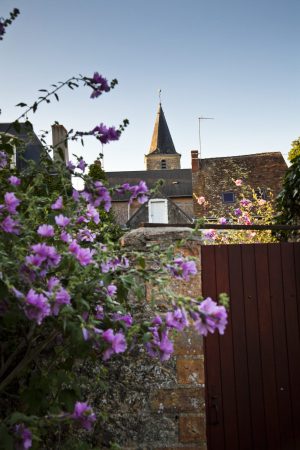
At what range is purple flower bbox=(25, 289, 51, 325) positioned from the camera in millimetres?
1425

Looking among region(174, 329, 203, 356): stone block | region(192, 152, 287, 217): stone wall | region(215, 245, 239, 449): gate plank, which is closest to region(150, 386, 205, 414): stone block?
region(174, 329, 203, 356): stone block

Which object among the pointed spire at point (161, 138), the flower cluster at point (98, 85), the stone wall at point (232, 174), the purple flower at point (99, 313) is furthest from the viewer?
the pointed spire at point (161, 138)

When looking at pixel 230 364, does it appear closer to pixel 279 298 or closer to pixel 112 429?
pixel 279 298

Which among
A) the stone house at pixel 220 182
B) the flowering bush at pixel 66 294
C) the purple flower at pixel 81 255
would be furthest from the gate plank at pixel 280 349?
the stone house at pixel 220 182

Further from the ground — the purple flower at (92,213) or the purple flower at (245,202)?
the purple flower at (245,202)

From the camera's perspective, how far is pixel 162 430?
2598 mm

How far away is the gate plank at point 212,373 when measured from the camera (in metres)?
2.90

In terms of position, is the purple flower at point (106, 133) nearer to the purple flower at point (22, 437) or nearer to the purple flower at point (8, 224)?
the purple flower at point (8, 224)

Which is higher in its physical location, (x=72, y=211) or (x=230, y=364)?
(x=72, y=211)

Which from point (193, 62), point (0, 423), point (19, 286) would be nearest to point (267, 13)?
point (193, 62)

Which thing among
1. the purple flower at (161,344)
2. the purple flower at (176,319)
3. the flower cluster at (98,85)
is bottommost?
the purple flower at (161,344)

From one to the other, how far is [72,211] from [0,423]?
2.83 feet

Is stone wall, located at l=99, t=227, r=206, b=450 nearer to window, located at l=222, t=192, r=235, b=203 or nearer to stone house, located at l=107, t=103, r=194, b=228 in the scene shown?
stone house, located at l=107, t=103, r=194, b=228

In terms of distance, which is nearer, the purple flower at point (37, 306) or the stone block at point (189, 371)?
the purple flower at point (37, 306)
